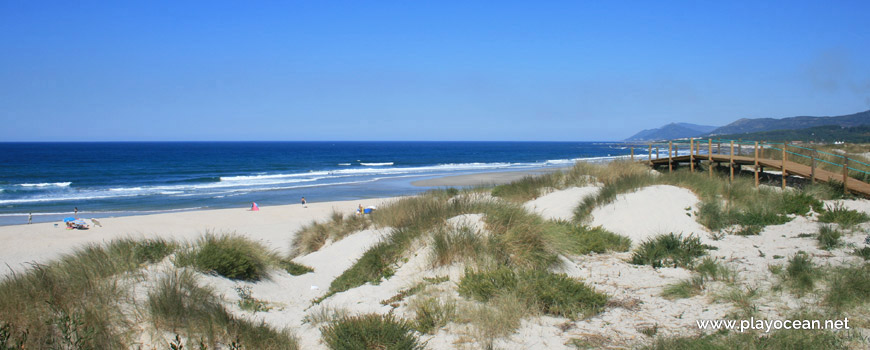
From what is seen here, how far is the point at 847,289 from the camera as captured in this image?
5488 mm

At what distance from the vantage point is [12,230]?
19844 millimetres

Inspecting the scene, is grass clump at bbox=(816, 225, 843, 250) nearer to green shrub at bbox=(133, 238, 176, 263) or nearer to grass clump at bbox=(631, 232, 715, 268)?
grass clump at bbox=(631, 232, 715, 268)

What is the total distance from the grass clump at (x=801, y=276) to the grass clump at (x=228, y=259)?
7242 mm

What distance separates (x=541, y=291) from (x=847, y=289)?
329cm

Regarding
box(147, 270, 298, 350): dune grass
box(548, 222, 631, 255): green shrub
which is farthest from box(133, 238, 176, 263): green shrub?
box(548, 222, 631, 255): green shrub

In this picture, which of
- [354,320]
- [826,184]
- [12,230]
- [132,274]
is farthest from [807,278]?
[12,230]

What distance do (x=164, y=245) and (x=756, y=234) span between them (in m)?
10.9

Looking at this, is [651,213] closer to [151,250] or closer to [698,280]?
[698,280]

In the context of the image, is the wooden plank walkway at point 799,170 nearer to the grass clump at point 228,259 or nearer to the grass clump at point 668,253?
the grass clump at point 668,253

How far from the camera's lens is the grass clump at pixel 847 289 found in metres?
5.26

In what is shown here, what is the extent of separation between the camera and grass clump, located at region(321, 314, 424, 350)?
4.63 meters

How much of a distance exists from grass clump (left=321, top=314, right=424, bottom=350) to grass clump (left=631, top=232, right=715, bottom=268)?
4787mm

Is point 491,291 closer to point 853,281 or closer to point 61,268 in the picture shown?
point 853,281

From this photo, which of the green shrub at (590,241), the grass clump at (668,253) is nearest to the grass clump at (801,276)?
the grass clump at (668,253)
